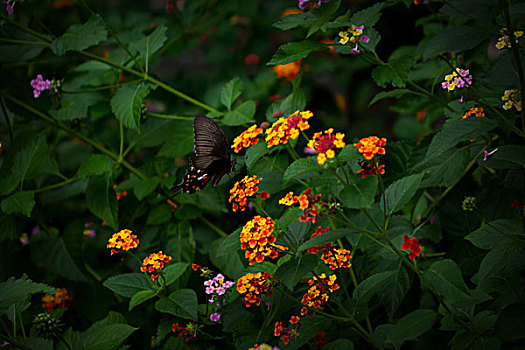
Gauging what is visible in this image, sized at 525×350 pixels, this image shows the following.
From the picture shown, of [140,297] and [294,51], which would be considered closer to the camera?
[140,297]

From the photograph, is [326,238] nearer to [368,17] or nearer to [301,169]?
[301,169]

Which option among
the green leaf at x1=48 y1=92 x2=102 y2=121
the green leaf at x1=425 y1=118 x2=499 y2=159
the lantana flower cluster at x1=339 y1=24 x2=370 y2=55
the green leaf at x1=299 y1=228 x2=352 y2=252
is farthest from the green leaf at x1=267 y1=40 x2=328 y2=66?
the green leaf at x1=48 y1=92 x2=102 y2=121

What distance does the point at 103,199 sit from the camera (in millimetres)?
1727

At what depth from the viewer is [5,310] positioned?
1.15 m

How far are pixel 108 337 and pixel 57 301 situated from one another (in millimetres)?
492

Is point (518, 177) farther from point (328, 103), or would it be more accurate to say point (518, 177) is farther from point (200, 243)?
point (328, 103)

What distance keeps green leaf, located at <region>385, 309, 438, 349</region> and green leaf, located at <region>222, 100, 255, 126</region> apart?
2.70ft

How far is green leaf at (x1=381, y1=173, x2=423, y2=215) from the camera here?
1.10 m

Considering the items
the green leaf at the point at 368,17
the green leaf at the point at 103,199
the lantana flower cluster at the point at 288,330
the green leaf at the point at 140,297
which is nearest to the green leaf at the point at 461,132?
the green leaf at the point at 368,17

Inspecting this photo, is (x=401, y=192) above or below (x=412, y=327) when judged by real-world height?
above

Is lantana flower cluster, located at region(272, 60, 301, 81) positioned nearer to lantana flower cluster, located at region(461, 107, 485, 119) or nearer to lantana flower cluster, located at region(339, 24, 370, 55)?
lantana flower cluster, located at region(339, 24, 370, 55)

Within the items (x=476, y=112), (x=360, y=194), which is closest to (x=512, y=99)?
(x=476, y=112)

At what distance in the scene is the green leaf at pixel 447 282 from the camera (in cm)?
103

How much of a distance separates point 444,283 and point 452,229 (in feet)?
1.97
